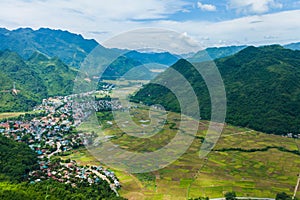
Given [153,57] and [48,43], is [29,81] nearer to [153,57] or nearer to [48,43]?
[48,43]

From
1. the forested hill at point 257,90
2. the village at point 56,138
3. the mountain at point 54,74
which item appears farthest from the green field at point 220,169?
the mountain at point 54,74

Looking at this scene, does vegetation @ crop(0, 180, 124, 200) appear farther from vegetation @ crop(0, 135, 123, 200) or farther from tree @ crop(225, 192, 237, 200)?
tree @ crop(225, 192, 237, 200)

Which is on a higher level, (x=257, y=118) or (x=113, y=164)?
(x=257, y=118)

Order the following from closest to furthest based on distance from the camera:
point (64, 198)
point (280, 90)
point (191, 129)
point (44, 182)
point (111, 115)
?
1. point (64, 198)
2. point (44, 182)
3. point (191, 129)
4. point (280, 90)
5. point (111, 115)

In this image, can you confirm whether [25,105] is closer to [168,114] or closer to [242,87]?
[168,114]

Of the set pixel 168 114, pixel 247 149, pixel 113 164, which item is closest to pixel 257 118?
pixel 247 149
